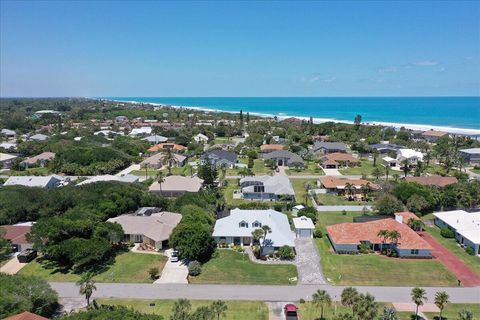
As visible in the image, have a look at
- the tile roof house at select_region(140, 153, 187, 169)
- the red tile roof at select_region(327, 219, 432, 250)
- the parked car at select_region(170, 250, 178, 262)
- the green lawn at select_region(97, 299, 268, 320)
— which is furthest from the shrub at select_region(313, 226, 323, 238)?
the tile roof house at select_region(140, 153, 187, 169)

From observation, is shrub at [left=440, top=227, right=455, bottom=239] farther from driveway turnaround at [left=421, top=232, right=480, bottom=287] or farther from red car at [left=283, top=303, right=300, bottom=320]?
red car at [left=283, top=303, right=300, bottom=320]

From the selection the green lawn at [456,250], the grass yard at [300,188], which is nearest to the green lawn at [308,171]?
the grass yard at [300,188]

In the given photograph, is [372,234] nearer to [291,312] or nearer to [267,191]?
[291,312]

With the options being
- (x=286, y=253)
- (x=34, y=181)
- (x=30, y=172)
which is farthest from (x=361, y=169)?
(x=30, y=172)

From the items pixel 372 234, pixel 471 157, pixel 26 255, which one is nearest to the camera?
pixel 26 255

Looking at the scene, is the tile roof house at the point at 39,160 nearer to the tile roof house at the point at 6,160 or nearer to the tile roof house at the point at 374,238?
the tile roof house at the point at 6,160

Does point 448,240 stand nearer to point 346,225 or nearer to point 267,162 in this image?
point 346,225

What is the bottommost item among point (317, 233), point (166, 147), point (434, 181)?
point (317, 233)
